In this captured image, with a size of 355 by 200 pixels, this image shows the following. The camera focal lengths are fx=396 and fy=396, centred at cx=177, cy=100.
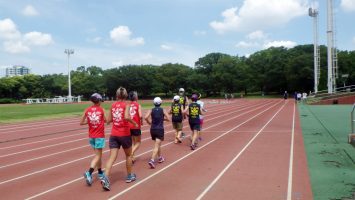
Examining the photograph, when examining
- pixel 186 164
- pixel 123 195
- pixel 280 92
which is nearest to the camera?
pixel 123 195

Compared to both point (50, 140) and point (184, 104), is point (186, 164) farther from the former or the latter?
point (50, 140)

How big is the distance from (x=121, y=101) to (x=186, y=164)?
2758mm

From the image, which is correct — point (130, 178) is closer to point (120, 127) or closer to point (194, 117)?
point (120, 127)

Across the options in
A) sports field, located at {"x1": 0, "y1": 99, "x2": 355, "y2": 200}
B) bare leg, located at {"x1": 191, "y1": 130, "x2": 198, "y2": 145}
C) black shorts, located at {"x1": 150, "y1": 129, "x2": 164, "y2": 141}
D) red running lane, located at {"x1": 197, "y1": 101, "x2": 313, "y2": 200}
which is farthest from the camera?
bare leg, located at {"x1": 191, "y1": 130, "x2": 198, "y2": 145}

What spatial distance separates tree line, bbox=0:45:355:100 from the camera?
299ft

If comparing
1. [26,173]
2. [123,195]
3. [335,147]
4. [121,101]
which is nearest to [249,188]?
[123,195]

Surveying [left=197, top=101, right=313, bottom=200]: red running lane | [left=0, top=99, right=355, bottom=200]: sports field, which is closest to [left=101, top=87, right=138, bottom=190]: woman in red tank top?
[left=0, top=99, right=355, bottom=200]: sports field

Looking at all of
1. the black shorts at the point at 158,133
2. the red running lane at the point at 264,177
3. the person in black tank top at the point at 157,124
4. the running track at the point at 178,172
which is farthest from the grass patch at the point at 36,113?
the red running lane at the point at 264,177

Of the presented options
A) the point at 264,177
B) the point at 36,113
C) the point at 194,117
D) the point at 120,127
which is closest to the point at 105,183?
the point at 120,127

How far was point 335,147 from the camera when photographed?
11672 mm

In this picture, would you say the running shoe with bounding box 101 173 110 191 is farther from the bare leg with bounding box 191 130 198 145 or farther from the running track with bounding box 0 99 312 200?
the bare leg with bounding box 191 130 198 145

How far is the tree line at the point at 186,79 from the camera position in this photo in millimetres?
91250

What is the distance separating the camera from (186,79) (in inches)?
3875

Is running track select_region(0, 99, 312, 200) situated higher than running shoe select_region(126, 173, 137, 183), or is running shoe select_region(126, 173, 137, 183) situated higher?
running shoe select_region(126, 173, 137, 183)
